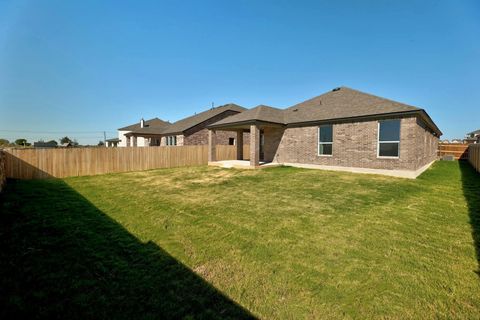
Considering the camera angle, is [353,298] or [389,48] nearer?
[353,298]

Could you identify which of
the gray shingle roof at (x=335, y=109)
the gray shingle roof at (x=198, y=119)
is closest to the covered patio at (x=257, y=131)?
the gray shingle roof at (x=335, y=109)

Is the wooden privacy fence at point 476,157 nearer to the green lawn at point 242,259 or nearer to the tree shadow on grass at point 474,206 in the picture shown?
the tree shadow on grass at point 474,206

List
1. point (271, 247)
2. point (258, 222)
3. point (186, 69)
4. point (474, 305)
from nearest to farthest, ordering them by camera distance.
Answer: point (474, 305)
point (271, 247)
point (258, 222)
point (186, 69)

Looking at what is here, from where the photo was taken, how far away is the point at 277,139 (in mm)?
15805

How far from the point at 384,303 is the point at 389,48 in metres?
16.1

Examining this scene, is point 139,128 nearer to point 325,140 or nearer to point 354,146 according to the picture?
point 325,140

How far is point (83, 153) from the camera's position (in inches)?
466

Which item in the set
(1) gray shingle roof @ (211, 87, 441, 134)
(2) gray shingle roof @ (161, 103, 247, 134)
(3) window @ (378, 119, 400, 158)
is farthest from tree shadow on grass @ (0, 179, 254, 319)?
(2) gray shingle roof @ (161, 103, 247, 134)

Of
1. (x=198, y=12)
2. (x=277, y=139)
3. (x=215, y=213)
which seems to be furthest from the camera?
(x=277, y=139)

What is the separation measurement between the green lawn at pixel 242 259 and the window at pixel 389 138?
15.4ft

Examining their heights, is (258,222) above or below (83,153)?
below

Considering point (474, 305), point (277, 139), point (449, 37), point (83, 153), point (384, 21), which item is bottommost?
point (474, 305)

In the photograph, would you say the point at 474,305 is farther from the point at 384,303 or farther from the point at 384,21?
the point at 384,21

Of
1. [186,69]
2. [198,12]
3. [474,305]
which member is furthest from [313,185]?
[186,69]
